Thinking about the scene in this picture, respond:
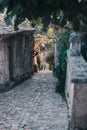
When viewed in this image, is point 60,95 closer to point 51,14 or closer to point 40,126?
point 40,126

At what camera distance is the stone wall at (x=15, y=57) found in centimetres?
1459

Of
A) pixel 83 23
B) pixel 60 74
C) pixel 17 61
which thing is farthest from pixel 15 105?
pixel 83 23

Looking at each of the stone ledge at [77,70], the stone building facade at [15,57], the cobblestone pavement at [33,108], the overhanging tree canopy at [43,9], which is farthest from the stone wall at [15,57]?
the overhanging tree canopy at [43,9]

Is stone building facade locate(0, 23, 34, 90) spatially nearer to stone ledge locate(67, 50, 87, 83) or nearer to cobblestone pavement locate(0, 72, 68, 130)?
cobblestone pavement locate(0, 72, 68, 130)

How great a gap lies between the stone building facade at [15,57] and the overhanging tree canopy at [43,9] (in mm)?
10778

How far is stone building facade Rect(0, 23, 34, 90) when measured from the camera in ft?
47.8

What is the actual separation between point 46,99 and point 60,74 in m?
1.43

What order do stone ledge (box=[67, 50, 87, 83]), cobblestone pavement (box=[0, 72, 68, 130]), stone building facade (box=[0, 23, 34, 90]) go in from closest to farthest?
stone ledge (box=[67, 50, 87, 83]) → cobblestone pavement (box=[0, 72, 68, 130]) → stone building facade (box=[0, 23, 34, 90])

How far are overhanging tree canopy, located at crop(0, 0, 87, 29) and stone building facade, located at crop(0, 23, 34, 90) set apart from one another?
10778 mm

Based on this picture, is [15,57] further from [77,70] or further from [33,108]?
[77,70]

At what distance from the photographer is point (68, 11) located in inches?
127

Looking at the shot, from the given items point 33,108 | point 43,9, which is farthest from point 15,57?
point 43,9

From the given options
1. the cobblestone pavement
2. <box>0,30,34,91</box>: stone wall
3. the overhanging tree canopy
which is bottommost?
the cobblestone pavement

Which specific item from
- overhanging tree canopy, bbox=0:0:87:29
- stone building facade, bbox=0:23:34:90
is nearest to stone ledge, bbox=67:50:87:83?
stone building facade, bbox=0:23:34:90
